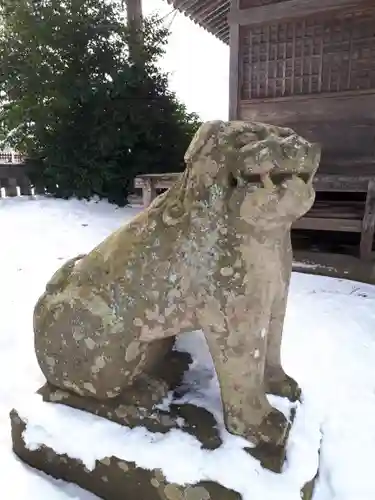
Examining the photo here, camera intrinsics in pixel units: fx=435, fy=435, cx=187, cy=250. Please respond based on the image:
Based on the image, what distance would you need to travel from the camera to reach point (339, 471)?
1522 millimetres

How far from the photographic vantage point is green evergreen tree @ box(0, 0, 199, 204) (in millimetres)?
5898

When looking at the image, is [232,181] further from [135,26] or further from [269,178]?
[135,26]

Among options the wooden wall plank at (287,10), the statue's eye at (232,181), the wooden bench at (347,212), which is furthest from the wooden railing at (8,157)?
the statue's eye at (232,181)

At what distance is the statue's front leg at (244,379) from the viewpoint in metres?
1.07

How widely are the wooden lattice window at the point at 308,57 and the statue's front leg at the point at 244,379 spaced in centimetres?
365

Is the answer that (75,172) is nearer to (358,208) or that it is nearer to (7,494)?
(358,208)

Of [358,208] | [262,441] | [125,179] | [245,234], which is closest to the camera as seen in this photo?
[245,234]

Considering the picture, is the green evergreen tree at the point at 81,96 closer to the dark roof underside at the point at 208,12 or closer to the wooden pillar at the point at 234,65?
the dark roof underside at the point at 208,12

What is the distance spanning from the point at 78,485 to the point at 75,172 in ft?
17.9

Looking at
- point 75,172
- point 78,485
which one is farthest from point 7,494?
point 75,172

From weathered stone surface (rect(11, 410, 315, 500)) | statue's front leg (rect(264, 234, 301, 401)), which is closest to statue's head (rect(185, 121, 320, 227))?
statue's front leg (rect(264, 234, 301, 401))

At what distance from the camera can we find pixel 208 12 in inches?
214

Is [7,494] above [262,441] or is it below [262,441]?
below

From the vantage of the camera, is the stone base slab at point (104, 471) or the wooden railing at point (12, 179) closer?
the stone base slab at point (104, 471)
